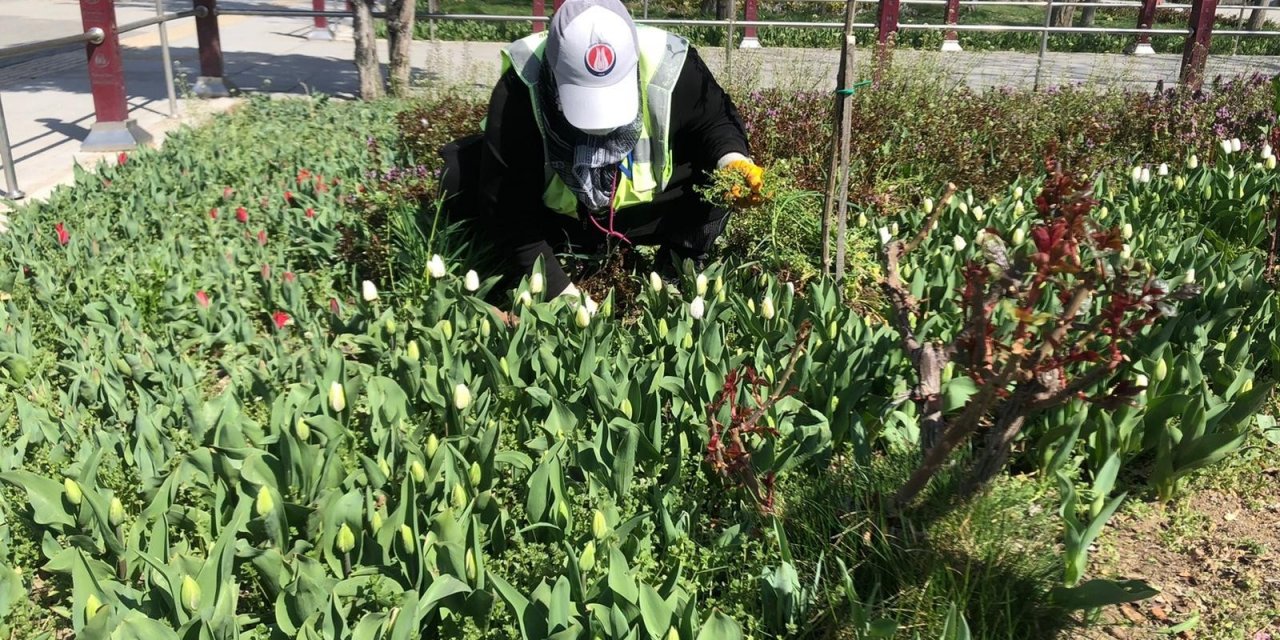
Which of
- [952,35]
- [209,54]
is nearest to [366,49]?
[209,54]

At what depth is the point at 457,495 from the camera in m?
2.17

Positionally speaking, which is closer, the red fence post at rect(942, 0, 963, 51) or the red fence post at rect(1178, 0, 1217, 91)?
the red fence post at rect(1178, 0, 1217, 91)

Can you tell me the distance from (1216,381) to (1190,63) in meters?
5.59

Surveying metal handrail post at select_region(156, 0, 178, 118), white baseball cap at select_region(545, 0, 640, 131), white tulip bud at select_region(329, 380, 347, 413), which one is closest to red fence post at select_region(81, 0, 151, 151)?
metal handrail post at select_region(156, 0, 178, 118)

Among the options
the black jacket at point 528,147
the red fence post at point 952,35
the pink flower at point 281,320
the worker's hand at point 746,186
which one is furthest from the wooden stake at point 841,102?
the red fence post at point 952,35

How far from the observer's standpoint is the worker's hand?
3162 mm

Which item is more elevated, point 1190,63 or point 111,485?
point 1190,63

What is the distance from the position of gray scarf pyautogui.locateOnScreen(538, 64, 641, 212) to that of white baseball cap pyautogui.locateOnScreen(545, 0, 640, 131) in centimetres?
14

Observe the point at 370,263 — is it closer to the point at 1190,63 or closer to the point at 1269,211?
the point at 1269,211

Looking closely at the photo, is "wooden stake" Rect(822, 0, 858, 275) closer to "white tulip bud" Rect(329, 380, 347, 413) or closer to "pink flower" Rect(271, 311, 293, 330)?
"white tulip bud" Rect(329, 380, 347, 413)

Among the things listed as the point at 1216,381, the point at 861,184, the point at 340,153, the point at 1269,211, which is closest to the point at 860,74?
the point at 861,184

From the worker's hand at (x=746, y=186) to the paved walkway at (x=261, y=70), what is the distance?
2480 mm

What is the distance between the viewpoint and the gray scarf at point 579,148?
3.27m

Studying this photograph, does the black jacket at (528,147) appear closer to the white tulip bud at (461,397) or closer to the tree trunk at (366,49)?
the white tulip bud at (461,397)
